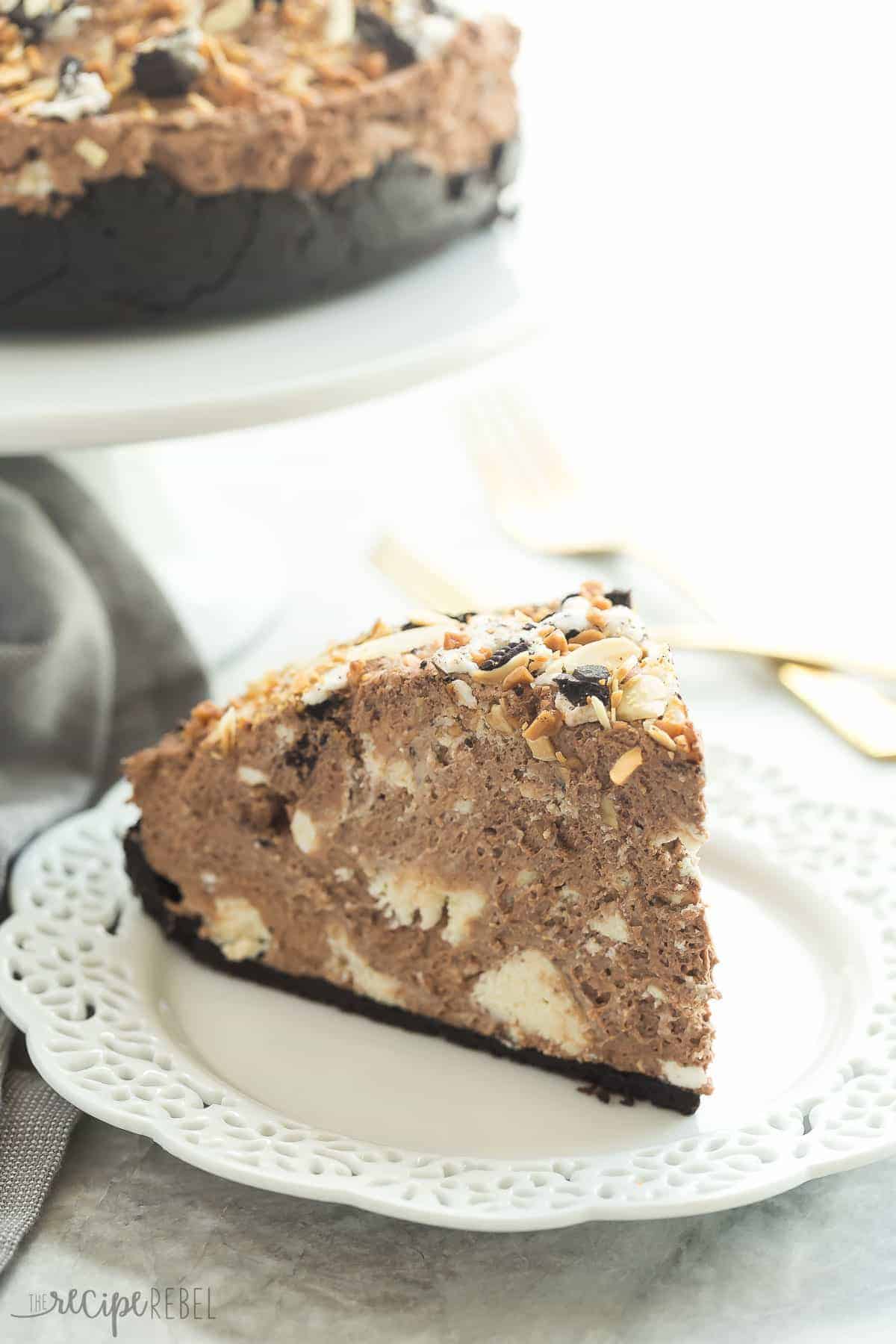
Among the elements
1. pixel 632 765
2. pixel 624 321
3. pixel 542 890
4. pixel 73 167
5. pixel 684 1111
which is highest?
pixel 73 167

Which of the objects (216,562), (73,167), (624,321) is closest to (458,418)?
(216,562)

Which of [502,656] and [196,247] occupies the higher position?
[196,247]

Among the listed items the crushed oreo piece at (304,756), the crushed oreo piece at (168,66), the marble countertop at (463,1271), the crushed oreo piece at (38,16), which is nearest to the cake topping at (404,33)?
the crushed oreo piece at (168,66)

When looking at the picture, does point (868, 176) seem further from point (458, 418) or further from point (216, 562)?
A: point (216, 562)

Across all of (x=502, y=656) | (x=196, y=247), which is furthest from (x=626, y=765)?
(x=196, y=247)

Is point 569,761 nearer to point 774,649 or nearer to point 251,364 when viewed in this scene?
point 251,364

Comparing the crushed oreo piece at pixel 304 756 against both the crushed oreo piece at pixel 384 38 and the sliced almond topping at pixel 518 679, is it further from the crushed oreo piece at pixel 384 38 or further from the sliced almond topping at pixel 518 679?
the crushed oreo piece at pixel 384 38
